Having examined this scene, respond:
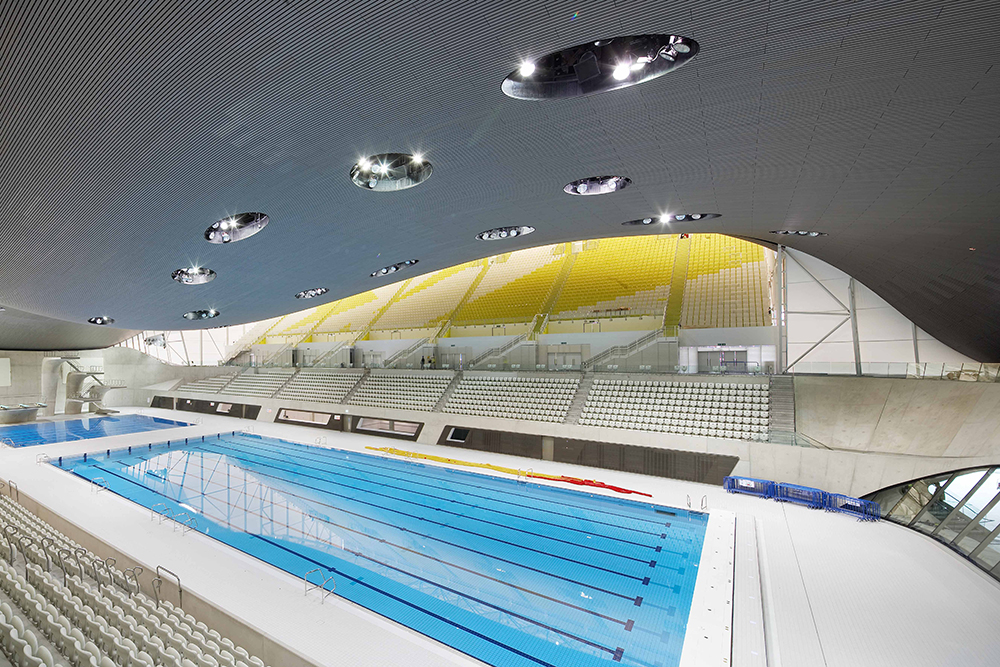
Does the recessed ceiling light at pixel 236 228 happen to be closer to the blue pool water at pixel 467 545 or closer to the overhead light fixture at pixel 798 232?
the blue pool water at pixel 467 545

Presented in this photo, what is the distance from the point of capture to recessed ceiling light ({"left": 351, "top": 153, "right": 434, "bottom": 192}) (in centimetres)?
700

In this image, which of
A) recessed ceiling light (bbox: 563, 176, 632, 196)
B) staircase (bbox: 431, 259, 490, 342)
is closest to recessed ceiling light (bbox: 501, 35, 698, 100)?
recessed ceiling light (bbox: 563, 176, 632, 196)

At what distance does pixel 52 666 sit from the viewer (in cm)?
339

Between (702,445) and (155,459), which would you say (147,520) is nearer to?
(155,459)

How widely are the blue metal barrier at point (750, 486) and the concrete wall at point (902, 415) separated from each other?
246 centimetres

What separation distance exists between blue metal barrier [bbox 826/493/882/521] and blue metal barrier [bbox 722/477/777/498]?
1215 millimetres

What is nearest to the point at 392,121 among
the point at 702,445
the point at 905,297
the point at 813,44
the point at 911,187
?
the point at 813,44

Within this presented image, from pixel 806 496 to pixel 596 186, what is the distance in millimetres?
9080

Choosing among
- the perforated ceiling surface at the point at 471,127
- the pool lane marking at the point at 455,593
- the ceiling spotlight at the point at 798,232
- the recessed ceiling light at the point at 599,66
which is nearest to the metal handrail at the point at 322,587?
the pool lane marking at the point at 455,593

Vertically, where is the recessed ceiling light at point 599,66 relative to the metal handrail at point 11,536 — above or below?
above

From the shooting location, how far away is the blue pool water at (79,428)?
1850 cm

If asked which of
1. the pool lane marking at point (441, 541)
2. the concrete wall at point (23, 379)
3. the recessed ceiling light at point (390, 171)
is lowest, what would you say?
the pool lane marking at point (441, 541)

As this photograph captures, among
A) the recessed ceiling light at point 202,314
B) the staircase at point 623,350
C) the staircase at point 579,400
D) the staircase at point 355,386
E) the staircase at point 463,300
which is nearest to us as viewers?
the staircase at point 579,400

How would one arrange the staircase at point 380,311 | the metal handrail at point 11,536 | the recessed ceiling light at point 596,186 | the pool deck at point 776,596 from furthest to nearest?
the staircase at point 380,311, the recessed ceiling light at point 596,186, the metal handrail at point 11,536, the pool deck at point 776,596
